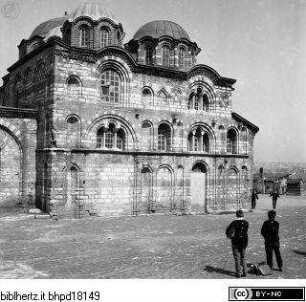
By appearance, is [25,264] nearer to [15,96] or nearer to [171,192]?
[171,192]

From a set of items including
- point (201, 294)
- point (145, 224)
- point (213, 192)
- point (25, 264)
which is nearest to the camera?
point (201, 294)

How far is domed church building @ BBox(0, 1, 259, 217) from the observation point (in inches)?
814

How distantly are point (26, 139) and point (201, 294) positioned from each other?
52.0 feet

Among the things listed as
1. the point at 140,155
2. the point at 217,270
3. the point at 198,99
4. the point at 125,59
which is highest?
the point at 125,59

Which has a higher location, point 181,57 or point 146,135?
point 181,57

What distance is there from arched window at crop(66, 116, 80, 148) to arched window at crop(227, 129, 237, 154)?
11.4 m

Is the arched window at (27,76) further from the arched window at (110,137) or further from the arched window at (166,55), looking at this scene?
the arched window at (166,55)

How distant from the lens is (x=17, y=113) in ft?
69.7

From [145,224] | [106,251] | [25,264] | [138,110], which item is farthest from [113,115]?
[25,264]

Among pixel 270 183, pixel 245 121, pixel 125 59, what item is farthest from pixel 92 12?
pixel 270 183

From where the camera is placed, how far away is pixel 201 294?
8.64 metres

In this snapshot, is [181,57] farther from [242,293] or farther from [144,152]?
[242,293]

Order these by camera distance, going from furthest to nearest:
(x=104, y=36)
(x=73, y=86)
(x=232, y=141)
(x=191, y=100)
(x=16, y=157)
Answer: (x=232, y=141) < (x=191, y=100) < (x=104, y=36) < (x=16, y=157) < (x=73, y=86)

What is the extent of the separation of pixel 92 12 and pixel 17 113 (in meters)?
8.59
